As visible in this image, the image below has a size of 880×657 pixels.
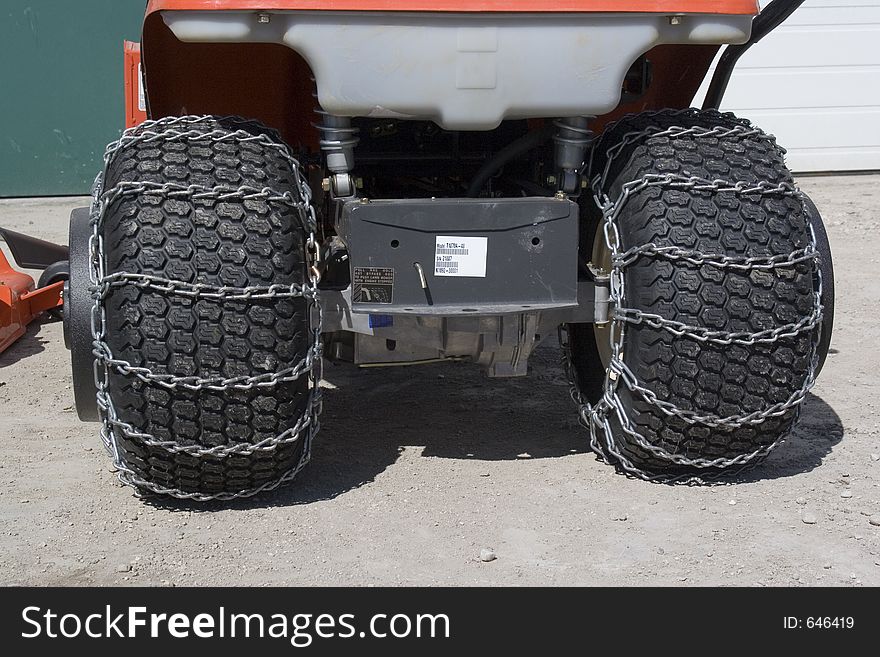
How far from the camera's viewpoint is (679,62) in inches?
158

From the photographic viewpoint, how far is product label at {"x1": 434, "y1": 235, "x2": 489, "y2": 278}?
338 cm

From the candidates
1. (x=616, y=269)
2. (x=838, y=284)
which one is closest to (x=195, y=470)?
(x=616, y=269)

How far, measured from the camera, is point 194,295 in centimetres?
318

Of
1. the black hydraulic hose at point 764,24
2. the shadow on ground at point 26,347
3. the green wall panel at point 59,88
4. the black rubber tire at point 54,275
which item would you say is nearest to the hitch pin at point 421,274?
the black hydraulic hose at point 764,24

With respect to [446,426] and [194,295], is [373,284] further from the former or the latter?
[446,426]

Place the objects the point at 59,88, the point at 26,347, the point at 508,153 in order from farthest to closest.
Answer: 1. the point at 59,88
2. the point at 26,347
3. the point at 508,153

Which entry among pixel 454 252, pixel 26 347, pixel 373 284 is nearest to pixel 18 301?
pixel 26 347

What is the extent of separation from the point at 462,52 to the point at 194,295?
0.98 meters

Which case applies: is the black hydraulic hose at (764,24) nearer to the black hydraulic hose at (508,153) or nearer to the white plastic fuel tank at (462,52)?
the white plastic fuel tank at (462,52)

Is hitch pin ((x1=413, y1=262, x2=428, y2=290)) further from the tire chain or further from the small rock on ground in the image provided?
the small rock on ground

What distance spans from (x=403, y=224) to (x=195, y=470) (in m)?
0.93

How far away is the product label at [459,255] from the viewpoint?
3.38 m

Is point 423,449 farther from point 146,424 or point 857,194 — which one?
point 857,194

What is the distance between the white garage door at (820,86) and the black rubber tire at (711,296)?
6145mm
